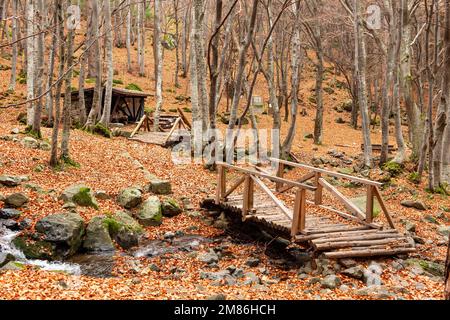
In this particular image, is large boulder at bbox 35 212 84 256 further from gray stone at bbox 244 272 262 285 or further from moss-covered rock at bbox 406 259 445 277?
moss-covered rock at bbox 406 259 445 277

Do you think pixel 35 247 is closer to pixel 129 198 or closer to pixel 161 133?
pixel 129 198

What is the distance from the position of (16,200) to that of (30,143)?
4831 mm

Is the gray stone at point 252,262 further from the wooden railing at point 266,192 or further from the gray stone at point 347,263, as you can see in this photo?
the gray stone at point 347,263

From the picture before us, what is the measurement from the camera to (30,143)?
13414mm

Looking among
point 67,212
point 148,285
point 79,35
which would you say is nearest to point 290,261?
point 148,285

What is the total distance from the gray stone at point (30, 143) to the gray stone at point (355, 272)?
10834mm

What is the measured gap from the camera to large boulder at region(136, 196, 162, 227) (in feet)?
33.9

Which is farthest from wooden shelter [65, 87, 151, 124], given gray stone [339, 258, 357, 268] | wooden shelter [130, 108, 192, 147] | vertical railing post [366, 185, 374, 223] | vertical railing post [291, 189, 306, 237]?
gray stone [339, 258, 357, 268]

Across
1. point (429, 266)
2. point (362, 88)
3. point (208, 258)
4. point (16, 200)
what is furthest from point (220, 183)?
point (362, 88)

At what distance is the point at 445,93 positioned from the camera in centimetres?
1292

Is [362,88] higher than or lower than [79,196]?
higher

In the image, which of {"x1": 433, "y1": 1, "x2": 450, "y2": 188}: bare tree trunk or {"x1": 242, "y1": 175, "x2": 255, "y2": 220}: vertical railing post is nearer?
{"x1": 242, "y1": 175, "x2": 255, "y2": 220}: vertical railing post

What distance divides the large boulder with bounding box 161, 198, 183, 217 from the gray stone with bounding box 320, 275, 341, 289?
17.8 feet
